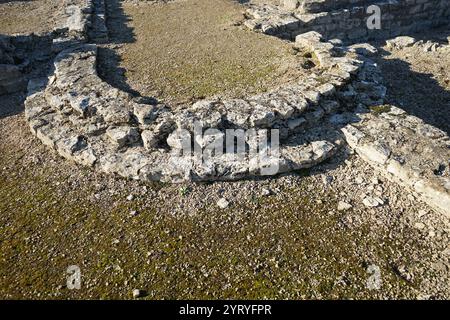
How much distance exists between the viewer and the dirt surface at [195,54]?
42.5 feet

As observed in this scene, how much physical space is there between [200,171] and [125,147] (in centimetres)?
251

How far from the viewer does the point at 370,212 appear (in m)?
Answer: 8.91

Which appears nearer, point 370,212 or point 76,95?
point 370,212

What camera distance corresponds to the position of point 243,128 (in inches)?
416

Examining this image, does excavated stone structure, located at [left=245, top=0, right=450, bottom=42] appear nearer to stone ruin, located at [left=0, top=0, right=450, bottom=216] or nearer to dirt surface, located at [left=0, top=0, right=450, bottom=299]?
stone ruin, located at [left=0, top=0, right=450, bottom=216]

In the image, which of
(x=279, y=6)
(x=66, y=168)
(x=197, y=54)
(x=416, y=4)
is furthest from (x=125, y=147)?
(x=416, y=4)

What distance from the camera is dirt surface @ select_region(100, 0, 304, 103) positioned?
510 inches

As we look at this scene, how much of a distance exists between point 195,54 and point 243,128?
19.6ft

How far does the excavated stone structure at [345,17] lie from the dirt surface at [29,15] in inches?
408

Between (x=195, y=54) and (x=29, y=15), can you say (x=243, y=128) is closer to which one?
(x=195, y=54)

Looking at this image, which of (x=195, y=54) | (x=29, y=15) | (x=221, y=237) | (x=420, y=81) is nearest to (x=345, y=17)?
(x=420, y=81)

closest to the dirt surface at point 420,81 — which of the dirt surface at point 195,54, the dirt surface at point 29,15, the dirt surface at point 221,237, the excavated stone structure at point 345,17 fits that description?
the excavated stone structure at point 345,17
